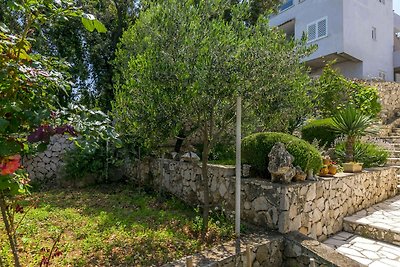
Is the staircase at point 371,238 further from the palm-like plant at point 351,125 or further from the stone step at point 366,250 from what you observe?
the palm-like plant at point 351,125

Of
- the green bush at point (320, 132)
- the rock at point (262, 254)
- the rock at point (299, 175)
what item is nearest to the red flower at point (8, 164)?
the rock at point (262, 254)

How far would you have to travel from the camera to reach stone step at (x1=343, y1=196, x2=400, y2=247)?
4840 mm

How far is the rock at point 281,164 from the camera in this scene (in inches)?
179

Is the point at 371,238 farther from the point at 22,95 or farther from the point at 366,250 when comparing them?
the point at 22,95

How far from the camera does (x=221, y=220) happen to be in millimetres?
5086

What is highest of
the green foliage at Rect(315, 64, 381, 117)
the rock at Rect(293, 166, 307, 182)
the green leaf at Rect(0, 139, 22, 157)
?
the green foliage at Rect(315, 64, 381, 117)

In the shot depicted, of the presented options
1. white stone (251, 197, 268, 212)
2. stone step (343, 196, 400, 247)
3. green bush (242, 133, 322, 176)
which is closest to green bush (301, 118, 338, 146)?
stone step (343, 196, 400, 247)

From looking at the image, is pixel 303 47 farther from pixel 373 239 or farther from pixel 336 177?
pixel 373 239

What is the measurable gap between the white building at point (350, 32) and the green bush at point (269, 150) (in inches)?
479

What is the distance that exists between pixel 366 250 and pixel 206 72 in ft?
12.9

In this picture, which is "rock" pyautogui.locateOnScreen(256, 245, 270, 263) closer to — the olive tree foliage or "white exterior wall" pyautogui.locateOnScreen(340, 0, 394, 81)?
the olive tree foliage

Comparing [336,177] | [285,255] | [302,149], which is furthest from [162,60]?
[336,177]

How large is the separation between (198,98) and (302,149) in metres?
2.33

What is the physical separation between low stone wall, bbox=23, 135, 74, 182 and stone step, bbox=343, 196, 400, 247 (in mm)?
8770
